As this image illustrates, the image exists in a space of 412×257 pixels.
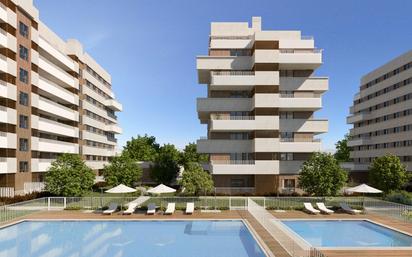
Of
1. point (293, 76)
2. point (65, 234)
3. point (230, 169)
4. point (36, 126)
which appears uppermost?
point (293, 76)

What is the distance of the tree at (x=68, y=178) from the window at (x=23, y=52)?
48.2ft

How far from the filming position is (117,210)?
31125mm

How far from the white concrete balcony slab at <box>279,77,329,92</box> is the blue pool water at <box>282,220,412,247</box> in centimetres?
2297

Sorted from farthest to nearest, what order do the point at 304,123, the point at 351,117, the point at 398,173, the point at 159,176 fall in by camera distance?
1. the point at 351,117
2. the point at 159,176
3. the point at 304,123
4. the point at 398,173

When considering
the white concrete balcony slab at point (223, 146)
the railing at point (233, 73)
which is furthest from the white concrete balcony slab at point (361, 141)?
the railing at point (233, 73)

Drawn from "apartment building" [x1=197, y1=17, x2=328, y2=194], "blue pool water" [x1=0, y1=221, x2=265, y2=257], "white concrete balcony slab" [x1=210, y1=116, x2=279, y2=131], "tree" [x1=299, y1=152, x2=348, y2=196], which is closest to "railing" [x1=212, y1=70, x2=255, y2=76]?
"apartment building" [x1=197, y1=17, x2=328, y2=194]

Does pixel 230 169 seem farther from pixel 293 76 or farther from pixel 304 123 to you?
pixel 293 76

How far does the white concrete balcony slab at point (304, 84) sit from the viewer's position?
152 feet

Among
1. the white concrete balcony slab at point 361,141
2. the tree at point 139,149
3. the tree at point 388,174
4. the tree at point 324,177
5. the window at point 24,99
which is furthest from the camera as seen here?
the tree at point 139,149

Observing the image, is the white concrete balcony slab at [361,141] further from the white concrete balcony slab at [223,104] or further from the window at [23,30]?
the window at [23,30]

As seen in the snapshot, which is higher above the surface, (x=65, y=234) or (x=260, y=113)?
(x=260, y=113)

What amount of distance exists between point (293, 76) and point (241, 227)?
28.7m

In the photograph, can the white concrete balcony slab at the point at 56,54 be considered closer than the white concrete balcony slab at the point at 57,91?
No

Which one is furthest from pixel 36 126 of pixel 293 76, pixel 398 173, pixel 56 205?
pixel 398 173
